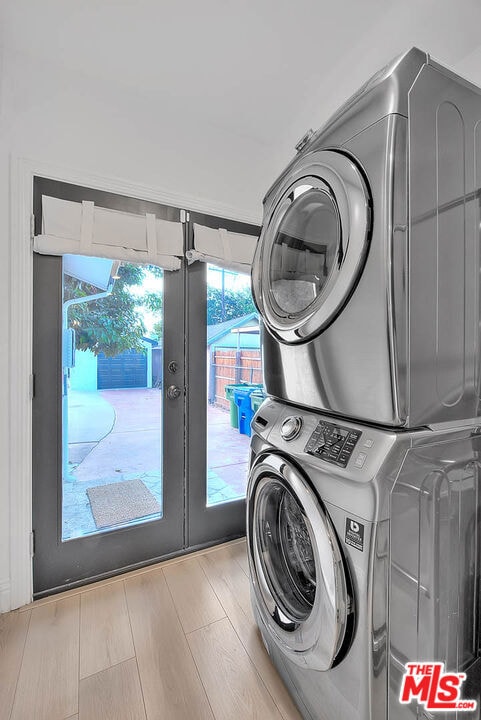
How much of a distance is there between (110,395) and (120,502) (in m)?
0.62

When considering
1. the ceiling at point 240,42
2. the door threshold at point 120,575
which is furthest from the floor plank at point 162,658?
the ceiling at point 240,42

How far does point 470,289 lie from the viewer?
3.18ft

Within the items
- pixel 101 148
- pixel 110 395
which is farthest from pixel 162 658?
pixel 101 148

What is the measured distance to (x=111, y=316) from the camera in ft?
6.17

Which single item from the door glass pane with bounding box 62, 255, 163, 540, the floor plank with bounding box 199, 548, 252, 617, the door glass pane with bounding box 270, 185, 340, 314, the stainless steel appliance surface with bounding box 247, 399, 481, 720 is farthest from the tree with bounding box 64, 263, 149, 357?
the floor plank with bounding box 199, 548, 252, 617

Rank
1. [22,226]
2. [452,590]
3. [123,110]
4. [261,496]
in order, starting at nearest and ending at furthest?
[452,590], [261,496], [22,226], [123,110]

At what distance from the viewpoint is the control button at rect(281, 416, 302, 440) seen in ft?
3.58

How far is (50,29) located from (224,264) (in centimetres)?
130

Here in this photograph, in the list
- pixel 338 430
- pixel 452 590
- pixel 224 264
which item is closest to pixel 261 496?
pixel 338 430

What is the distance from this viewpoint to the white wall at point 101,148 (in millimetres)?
1622

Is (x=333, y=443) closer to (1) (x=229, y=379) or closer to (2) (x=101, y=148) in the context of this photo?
(1) (x=229, y=379)

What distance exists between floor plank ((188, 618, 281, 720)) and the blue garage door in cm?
123

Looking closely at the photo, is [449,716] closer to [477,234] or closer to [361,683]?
[361,683]

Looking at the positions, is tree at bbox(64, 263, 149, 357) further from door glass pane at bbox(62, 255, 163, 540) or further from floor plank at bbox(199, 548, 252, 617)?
floor plank at bbox(199, 548, 252, 617)
